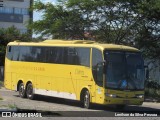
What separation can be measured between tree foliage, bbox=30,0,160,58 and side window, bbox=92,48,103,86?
12.4 m

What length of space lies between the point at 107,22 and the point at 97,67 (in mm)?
14048

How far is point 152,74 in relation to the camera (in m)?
39.2

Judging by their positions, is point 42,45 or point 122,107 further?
point 42,45

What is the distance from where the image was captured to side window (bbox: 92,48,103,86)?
21.6 metres

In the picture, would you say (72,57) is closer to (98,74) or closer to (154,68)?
(98,74)

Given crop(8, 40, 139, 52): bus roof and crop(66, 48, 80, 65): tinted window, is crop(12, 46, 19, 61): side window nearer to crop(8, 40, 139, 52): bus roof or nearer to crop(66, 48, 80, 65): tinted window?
crop(8, 40, 139, 52): bus roof

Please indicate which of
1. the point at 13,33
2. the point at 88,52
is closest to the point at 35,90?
the point at 88,52

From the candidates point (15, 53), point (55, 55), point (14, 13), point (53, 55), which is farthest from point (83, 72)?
point (14, 13)

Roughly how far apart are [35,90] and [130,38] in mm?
11726

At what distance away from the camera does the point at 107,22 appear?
117 feet

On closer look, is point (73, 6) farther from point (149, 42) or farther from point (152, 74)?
point (152, 74)

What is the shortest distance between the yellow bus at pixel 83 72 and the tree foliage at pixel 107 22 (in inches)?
322

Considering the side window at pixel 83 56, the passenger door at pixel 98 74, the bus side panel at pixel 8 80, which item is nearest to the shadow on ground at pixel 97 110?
the passenger door at pixel 98 74

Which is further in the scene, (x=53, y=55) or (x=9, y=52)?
(x=9, y=52)
